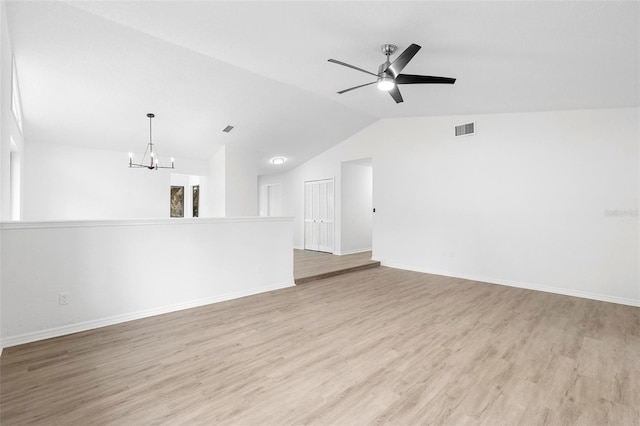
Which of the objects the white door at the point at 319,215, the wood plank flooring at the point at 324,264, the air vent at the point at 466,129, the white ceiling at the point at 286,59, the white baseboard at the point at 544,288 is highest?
the white ceiling at the point at 286,59

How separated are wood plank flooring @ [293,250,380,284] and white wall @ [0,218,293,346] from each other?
3.32 ft

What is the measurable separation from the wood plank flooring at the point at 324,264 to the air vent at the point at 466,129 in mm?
3206

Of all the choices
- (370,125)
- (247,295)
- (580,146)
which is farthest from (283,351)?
(370,125)

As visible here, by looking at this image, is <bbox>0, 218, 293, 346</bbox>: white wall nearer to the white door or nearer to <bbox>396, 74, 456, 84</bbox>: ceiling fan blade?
<bbox>396, 74, 456, 84</bbox>: ceiling fan blade

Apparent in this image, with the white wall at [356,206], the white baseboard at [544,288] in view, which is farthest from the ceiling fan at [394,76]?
the white wall at [356,206]

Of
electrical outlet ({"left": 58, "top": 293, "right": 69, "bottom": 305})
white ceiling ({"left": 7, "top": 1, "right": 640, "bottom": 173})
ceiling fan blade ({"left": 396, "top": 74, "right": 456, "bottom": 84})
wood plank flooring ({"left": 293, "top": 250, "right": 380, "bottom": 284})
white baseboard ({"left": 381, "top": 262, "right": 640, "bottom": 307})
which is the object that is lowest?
white baseboard ({"left": 381, "top": 262, "right": 640, "bottom": 307})

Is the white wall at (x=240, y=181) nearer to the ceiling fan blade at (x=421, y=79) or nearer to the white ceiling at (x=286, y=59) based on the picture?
the white ceiling at (x=286, y=59)

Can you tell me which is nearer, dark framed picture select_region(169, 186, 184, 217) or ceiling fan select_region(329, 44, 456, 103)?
ceiling fan select_region(329, 44, 456, 103)

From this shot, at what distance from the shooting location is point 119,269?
360cm

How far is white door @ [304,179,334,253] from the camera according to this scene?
27.8ft

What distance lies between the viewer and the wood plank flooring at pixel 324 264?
5.79 m

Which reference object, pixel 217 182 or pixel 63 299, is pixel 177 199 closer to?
pixel 217 182

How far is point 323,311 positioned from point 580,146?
4.55 meters

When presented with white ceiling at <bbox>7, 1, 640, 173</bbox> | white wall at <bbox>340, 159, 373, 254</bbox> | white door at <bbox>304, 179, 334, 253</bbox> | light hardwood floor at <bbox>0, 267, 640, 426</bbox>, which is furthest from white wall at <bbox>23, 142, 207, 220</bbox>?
light hardwood floor at <bbox>0, 267, 640, 426</bbox>
